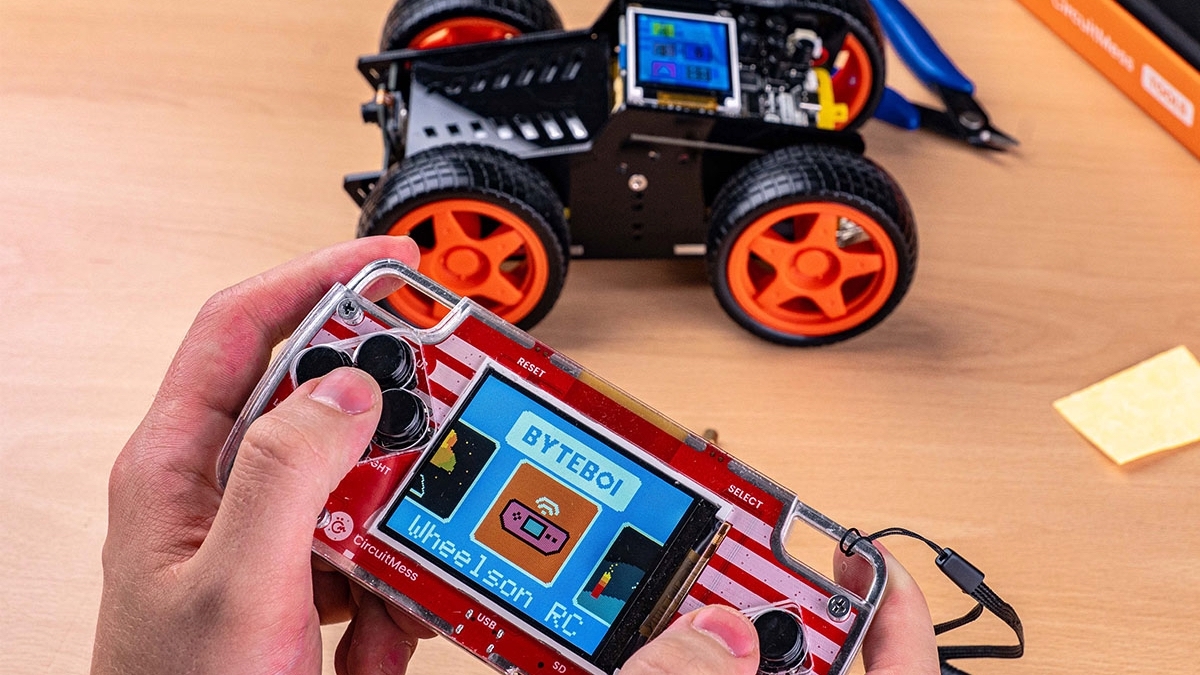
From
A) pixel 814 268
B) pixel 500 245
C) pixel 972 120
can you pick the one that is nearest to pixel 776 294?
pixel 814 268

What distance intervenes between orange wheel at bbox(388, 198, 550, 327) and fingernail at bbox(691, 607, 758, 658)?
1.59 ft

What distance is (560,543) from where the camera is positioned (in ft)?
2.31

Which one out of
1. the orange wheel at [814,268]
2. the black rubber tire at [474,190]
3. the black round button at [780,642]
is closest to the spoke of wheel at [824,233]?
the orange wheel at [814,268]

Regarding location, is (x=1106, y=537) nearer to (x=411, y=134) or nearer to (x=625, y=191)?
(x=625, y=191)

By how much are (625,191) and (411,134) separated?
0.24 meters

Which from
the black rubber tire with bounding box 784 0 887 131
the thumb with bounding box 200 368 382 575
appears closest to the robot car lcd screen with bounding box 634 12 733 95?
the black rubber tire with bounding box 784 0 887 131

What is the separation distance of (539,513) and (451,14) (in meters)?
0.73

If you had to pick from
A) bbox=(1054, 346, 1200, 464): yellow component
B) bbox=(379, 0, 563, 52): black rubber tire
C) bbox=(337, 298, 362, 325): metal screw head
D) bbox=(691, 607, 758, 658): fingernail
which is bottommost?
bbox=(1054, 346, 1200, 464): yellow component

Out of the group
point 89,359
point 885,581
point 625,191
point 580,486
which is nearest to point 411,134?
point 625,191

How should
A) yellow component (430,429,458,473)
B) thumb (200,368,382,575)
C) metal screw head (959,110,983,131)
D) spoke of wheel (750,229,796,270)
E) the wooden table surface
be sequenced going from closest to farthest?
thumb (200,368,382,575), yellow component (430,429,458,473), the wooden table surface, spoke of wheel (750,229,796,270), metal screw head (959,110,983,131)

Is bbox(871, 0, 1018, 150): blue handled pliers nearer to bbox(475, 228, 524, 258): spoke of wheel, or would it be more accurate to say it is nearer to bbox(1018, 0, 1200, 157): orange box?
bbox(1018, 0, 1200, 157): orange box

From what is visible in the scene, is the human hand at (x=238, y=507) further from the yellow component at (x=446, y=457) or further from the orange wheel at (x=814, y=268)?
the orange wheel at (x=814, y=268)

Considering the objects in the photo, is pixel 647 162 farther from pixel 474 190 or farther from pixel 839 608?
pixel 839 608

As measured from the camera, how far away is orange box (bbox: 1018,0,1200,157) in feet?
4.02
